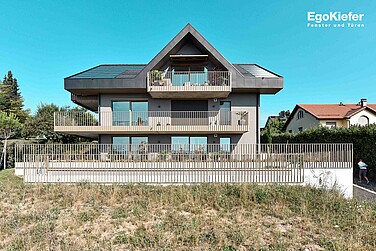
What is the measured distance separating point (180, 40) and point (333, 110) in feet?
75.2

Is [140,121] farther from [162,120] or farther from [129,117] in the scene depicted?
[162,120]

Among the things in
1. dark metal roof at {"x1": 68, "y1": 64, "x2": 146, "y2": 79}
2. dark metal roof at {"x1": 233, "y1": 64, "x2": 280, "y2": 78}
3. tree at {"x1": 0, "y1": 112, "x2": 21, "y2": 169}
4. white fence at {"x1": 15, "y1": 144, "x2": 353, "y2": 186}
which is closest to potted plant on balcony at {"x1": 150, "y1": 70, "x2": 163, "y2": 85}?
dark metal roof at {"x1": 68, "y1": 64, "x2": 146, "y2": 79}

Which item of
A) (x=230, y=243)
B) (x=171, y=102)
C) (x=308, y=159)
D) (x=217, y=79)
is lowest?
(x=230, y=243)

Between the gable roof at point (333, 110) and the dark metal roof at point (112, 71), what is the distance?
71.6 feet

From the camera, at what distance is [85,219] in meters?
6.54

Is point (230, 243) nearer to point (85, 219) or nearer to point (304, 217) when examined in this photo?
point (304, 217)

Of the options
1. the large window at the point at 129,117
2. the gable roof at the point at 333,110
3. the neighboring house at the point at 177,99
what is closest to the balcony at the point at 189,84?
the neighboring house at the point at 177,99

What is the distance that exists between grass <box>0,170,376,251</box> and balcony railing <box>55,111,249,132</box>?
16.6 feet

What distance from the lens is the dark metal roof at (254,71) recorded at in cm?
1450

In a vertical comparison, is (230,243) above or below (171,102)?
below

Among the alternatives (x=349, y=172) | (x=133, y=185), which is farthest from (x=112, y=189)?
(x=349, y=172)

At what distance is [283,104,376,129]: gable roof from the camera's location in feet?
75.3

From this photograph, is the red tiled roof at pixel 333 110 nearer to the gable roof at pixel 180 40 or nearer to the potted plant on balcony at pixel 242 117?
the potted plant on balcony at pixel 242 117

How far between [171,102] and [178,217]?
31.7 feet
